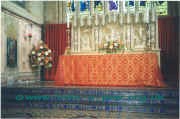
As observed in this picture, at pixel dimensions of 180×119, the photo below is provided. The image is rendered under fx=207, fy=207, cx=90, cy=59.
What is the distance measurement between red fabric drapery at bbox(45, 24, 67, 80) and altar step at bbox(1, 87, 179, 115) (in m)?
3.57

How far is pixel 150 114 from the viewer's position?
407 centimetres

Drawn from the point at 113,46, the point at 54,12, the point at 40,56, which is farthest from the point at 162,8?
the point at 40,56

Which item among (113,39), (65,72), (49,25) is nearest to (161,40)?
(113,39)

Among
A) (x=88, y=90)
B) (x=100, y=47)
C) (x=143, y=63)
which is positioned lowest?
(x=88, y=90)

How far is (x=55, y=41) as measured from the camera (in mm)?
8914

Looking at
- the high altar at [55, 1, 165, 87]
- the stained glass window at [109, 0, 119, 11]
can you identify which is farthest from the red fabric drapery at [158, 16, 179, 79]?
the stained glass window at [109, 0, 119, 11]

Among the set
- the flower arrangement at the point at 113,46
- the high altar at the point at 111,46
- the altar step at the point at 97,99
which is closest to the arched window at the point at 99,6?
the high altar at the point at 111,46

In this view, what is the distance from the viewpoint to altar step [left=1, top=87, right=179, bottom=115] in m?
4.25

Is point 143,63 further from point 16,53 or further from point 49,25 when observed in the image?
point 49,25

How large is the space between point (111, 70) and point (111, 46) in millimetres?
1090

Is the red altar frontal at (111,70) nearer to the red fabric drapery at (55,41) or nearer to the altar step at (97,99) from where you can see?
the altar step at (97,99)

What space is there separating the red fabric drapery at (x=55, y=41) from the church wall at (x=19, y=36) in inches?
15.7

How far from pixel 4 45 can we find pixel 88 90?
3062mm

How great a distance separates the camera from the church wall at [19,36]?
20.4 feet
